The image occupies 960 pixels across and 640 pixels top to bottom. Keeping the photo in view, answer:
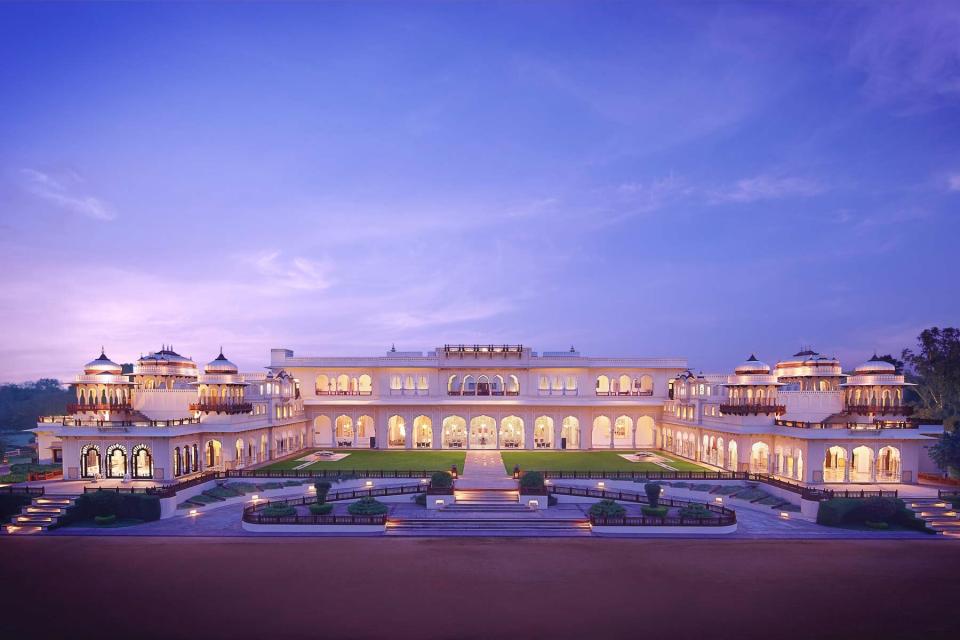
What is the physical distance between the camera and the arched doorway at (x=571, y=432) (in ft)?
186

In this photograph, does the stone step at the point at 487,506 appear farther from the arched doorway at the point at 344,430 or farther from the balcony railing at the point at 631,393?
the arched doorway at the point at 344,430

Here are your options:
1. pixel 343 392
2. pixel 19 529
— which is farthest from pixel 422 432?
pixel 19 529

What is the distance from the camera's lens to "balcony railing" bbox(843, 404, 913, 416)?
39.5 m

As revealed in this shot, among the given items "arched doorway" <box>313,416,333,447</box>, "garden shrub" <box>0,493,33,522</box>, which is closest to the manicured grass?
"arched doorway" <box>313,416,333,447</box>

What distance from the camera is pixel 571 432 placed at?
57.2 metres

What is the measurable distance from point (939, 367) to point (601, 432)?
28.4m

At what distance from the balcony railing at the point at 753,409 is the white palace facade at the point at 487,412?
100 mm

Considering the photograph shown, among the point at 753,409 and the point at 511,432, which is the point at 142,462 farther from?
the point at 753,409

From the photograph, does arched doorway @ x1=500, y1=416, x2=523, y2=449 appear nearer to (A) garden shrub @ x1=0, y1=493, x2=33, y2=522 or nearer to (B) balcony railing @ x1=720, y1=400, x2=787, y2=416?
(B) balcony railing @ x1=720, y1=400, x2=787, y2=416

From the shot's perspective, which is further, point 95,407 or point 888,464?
point 95,407

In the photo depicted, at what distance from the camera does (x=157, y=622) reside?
1794 cm

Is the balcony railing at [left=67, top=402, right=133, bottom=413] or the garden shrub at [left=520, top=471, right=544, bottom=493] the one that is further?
the balcony railing at [left=67, top=402, right=133, bottom=413]

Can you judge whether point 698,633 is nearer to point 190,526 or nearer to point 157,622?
point 157,622

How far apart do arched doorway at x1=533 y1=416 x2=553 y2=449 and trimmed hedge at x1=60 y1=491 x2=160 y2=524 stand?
34945mm
